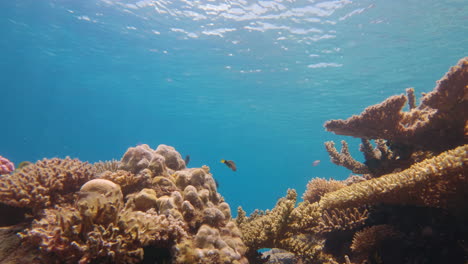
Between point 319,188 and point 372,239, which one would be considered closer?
point 372,239

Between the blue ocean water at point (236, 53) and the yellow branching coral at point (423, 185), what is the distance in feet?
44.2

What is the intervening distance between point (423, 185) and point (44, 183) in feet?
18.3

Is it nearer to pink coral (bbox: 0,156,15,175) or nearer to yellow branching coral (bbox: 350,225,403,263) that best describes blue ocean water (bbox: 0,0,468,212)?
yellow branching coral (bbox: 350,225,403,263)

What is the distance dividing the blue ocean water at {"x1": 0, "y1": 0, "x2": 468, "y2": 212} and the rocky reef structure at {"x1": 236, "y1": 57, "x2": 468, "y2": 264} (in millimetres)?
12279

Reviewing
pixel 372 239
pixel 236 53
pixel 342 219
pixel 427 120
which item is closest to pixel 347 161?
pixel 427 120

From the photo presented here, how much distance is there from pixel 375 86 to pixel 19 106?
96080 mm

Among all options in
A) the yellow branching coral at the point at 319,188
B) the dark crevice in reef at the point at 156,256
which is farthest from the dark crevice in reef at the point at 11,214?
the yellow branching coral at the point at 319,188

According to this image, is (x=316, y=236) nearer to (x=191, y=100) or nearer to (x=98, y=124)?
(x=191, y=100)

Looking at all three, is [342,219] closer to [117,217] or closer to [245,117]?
[117,217]

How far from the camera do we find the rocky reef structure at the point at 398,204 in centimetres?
308

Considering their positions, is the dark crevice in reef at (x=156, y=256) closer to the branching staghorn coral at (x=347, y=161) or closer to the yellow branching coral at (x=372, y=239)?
the yellow branching coral at (x=372, y=239)

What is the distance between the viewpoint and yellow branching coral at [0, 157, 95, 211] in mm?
3535

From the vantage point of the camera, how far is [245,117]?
5053 cm

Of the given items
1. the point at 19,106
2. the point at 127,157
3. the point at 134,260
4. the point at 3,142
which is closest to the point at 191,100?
the point at 127,157
